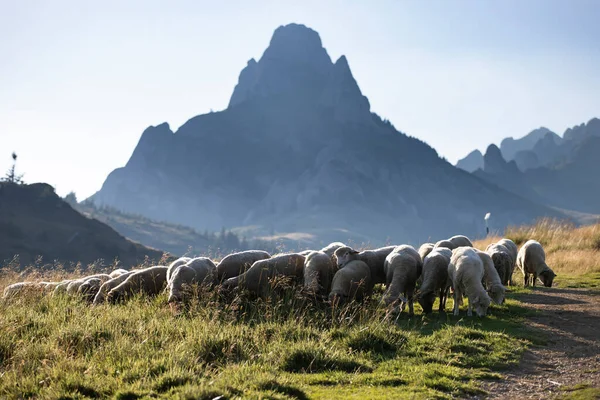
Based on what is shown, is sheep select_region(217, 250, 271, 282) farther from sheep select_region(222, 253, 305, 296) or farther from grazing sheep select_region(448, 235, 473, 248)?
grazing sheep select_region(448, 235, 473, 248)

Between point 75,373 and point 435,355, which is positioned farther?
point 435,355

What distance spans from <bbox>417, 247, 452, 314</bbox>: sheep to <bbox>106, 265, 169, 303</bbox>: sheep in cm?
629

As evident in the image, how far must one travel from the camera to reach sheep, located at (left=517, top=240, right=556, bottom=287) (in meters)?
16.5

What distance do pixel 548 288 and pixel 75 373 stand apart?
44.6ft

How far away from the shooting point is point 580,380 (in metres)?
7.63

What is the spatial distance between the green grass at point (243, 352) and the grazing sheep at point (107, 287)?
4.39 ft

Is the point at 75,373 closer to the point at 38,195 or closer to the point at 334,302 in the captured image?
the point at 334,302

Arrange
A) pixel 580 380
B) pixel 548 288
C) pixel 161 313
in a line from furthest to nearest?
pixel 548 288 < pixel 161 313 < pixel 580 380

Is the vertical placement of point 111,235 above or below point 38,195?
below

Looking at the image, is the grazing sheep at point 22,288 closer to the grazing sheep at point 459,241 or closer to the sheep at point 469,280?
the sheep at point 469,280

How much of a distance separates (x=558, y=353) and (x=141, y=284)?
9.09m

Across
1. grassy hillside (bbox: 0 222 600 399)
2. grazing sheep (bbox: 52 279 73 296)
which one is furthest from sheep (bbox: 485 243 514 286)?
grazing sheep (bbox: 52 279 73 296)

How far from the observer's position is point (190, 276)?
1234 cm

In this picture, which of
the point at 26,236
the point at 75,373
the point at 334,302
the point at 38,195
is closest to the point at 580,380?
the point at 334,302
